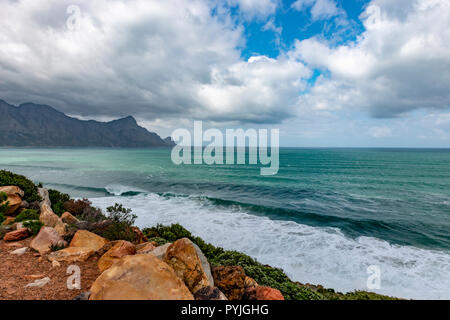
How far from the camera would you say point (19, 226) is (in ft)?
25.8

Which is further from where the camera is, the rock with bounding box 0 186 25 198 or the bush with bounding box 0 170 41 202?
the bush with bounding box 0 170 41 202

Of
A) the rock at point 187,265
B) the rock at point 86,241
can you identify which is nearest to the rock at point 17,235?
the rock at point 86,241

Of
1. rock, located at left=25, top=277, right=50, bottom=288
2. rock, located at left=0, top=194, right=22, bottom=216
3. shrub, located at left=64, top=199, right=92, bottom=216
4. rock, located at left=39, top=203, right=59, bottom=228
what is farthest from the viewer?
shrub, located at left=64, top=199, right=92, bottom=216

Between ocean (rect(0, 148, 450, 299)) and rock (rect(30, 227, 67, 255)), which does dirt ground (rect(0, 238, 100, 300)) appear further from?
ocean (rect(0, 148, 450, 299))

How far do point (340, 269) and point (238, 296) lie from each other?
904 centimetres

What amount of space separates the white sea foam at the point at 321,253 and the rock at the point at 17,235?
9.46 metres

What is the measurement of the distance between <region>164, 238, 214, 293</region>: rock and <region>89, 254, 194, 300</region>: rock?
2.23 feet

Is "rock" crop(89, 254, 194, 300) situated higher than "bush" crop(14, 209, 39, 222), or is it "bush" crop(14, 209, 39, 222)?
"rock" crop(89, 254, 194, 300)

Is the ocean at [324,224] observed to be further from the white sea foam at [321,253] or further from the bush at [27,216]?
the bush at [27,216]

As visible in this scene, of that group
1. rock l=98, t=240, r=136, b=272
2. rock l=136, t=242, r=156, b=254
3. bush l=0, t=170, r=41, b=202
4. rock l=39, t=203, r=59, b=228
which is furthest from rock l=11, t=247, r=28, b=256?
bush l=0, t=170, r=41, b=202

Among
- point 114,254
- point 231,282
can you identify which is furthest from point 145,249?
point 231,282

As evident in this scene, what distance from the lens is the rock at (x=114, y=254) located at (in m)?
5.85

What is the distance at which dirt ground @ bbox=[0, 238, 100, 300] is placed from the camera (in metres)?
4.50
